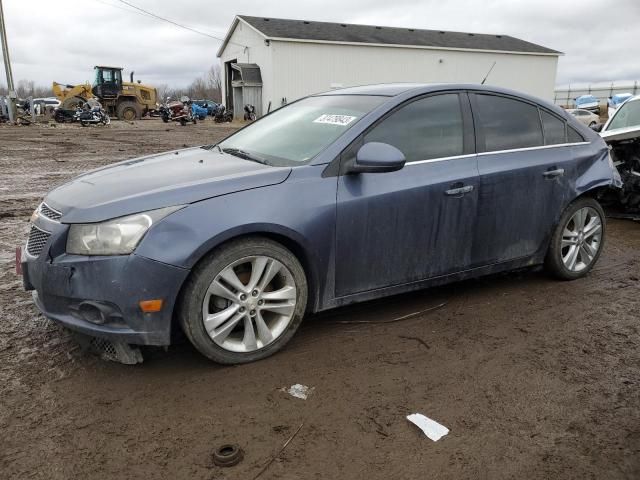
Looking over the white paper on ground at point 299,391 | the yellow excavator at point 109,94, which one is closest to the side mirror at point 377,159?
the white paper on ground at point 299,391

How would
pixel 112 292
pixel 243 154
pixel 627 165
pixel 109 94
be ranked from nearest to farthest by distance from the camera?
1. pixel 112 292
2. pixel 243 154
3. pixel 627 165
4. pixel 109 94

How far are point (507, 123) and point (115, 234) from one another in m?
2.96

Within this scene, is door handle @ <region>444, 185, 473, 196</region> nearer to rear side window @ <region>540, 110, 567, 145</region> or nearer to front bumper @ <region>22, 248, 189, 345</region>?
rear side window @ <region>540, 110, 567, 145</region>

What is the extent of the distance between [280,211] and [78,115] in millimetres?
29918

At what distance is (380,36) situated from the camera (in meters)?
38.4

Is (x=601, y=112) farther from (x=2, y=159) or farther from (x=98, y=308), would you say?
(x=98, y=308)

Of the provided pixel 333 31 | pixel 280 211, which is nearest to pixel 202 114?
pixel 333 31

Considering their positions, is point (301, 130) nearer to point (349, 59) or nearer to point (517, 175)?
point (517, 175)

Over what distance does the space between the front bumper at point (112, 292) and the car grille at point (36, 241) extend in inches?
3.3

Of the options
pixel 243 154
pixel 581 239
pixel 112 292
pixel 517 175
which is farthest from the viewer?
pixel 581 239

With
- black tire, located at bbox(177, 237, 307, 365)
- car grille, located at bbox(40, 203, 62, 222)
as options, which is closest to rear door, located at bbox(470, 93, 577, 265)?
black tire, located at bbox(177, 237, 307, 365)

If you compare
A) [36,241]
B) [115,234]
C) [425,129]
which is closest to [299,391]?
[115,234]

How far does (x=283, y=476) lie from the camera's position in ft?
7.54

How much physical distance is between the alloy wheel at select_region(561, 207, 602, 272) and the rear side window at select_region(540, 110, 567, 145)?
2.04ft
